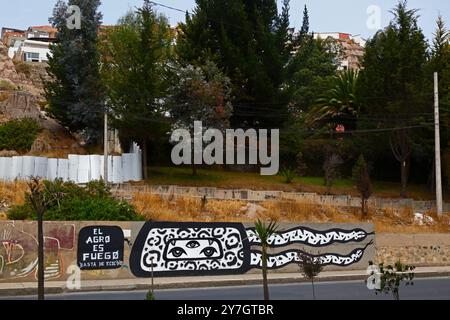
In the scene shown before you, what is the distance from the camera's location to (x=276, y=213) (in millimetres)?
34562

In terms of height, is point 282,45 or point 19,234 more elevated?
point 282,45

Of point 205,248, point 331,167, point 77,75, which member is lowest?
point 205,248

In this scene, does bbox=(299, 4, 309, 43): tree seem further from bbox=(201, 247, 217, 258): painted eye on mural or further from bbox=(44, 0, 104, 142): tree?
bbox=(201, 247, 217, 258): painted eye on mural

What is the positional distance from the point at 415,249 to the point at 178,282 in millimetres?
11828

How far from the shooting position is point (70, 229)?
71.2 feet

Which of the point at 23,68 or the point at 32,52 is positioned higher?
the point at 32,52

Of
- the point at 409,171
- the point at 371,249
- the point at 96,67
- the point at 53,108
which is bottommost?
the point at 371,249

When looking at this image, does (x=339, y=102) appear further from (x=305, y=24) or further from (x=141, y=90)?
(x=141, y=90)

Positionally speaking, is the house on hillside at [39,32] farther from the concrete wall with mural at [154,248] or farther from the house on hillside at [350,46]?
the concrete wall with mural at [154,248]

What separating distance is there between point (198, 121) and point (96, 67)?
9354 millimetres

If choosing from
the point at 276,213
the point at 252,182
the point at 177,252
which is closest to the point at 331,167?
the point at 252,182
